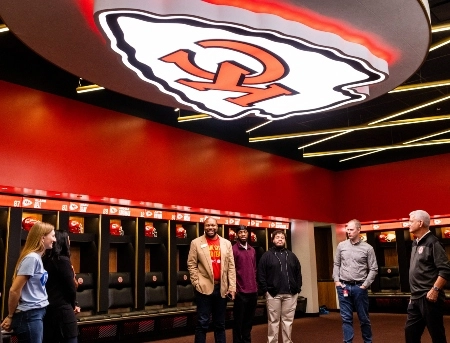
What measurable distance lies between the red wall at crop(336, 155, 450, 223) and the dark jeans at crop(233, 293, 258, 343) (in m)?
6.78

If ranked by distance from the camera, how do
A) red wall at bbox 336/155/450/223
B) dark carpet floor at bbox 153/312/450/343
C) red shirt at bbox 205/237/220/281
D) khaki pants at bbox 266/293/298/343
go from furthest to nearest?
red wall at bbox 336/155/450/223, dark carpet floor at bbox 153/312/450/343, khaki pants at bbox 266/293/298/343, red shirt at bbox 205/237/220/281

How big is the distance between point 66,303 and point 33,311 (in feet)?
1.48

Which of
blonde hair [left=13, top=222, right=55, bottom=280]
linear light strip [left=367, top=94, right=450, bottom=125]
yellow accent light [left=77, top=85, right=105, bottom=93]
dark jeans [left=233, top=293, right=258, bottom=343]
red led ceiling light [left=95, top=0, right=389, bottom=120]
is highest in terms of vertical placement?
linear light strip [left=367, top=94, right=450, bottom=125]

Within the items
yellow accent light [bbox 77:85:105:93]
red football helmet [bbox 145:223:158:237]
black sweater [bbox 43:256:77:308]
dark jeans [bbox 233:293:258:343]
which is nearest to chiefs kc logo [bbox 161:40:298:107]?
yellow accent light [bbox 77:85:105:93]

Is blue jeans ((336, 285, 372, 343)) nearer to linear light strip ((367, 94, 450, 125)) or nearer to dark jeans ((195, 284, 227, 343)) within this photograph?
dark jeans ((195, 284, 227, 343))

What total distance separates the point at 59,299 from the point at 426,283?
310 cm

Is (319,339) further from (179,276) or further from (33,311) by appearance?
(33,311)

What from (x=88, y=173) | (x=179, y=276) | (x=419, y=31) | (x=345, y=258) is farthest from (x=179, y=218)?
(x=419, y=31)

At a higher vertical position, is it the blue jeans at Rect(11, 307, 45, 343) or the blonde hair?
the blonde hair

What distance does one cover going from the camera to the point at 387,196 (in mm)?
11914

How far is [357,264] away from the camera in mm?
5633

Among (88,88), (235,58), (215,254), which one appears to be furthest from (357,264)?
(88,88)

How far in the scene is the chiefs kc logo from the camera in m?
4.78

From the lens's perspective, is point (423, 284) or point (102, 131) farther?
point (102, 131)
